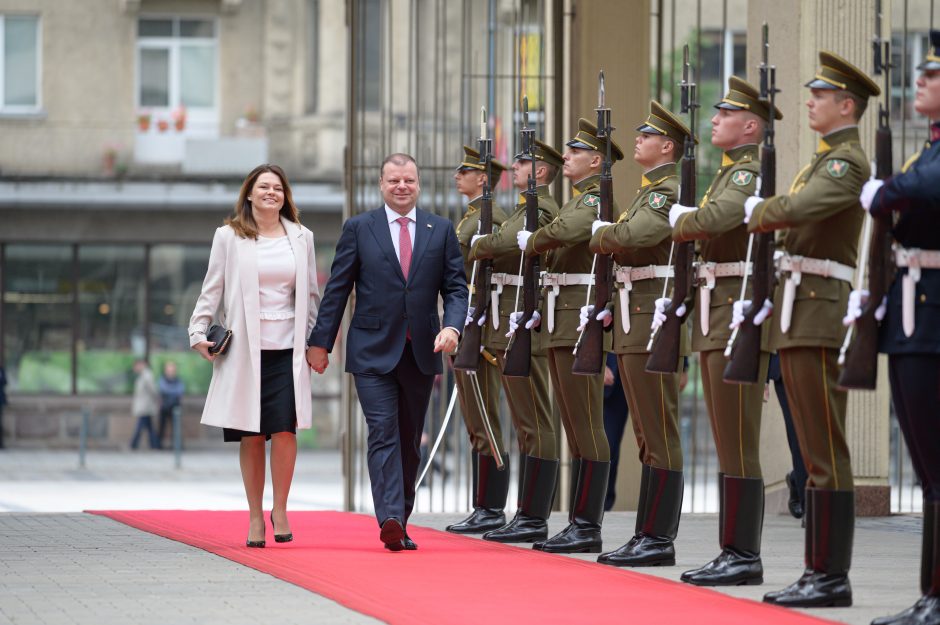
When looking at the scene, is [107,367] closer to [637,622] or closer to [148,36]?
[148,36]

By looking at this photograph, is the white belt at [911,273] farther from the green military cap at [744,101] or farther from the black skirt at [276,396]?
the black skirt at [276,396]

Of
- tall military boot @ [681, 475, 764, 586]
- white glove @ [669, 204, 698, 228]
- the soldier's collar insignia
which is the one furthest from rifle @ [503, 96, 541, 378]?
the soldier's collar insignia

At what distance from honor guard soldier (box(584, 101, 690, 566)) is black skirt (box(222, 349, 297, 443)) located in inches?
62.0

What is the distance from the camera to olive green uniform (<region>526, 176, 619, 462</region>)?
28.2ft

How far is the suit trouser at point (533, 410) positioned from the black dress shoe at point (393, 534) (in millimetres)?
1233

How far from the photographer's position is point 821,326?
646 centimetres

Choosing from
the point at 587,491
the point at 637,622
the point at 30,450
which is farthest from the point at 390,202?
the point at 30,450

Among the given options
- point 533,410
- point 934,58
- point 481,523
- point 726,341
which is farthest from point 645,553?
point 934,58

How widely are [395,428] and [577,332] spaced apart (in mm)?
1035

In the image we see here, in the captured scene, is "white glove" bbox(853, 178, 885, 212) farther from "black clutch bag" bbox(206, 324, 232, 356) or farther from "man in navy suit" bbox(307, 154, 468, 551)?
"black clutch bag" bbox(206, 324, 232, 356)

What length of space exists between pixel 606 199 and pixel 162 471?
1447 cm

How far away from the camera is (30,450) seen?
26.0m

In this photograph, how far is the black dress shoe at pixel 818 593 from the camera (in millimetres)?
6410

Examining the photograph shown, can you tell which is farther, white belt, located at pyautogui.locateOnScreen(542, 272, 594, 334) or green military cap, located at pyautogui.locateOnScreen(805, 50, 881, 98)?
white belt, located at pyautogui.locateOnScreen(542, 272, 594, 334)
